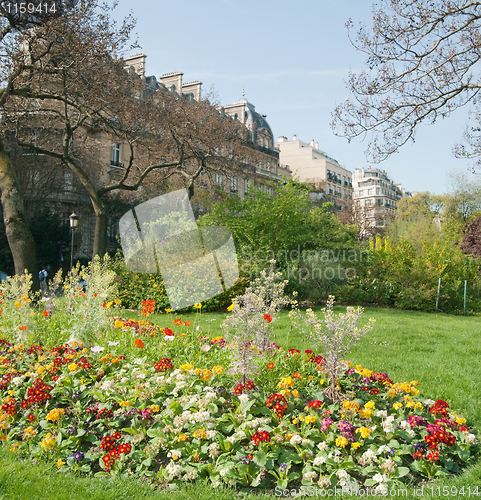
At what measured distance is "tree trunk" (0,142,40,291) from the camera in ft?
32.4

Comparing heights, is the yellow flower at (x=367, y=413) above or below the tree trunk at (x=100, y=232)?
below

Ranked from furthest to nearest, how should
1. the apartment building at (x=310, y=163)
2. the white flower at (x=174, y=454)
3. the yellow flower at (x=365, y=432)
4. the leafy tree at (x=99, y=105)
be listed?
the apartment building at (x=310, y=163), the leafy tree at (x=99, y=105), the yellow flower at (x=365, y=432), the white flower at (x=174, y=454)

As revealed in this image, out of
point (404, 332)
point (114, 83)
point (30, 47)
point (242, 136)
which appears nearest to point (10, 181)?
point (30, 47)

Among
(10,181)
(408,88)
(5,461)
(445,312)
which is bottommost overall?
(445,312)

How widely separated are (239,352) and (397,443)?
1.54 metres

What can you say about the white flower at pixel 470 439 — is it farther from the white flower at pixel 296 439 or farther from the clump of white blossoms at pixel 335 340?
the white flower at pixel 296 439

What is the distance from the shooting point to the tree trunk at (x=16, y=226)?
32.4 feet

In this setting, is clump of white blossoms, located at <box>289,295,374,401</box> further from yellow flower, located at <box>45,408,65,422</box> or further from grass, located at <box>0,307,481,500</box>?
yellow flower, located at <box>45,408,65,422</box>

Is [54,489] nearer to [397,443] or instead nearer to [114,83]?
[397,443]

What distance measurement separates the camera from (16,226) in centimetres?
986

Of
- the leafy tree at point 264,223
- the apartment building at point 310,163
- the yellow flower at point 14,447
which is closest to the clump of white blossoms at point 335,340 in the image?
the yellow flower at point 14,447

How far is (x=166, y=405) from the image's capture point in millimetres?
3717

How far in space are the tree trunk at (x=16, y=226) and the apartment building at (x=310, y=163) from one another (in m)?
60.2

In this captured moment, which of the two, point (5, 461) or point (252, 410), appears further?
point (252, 410)
